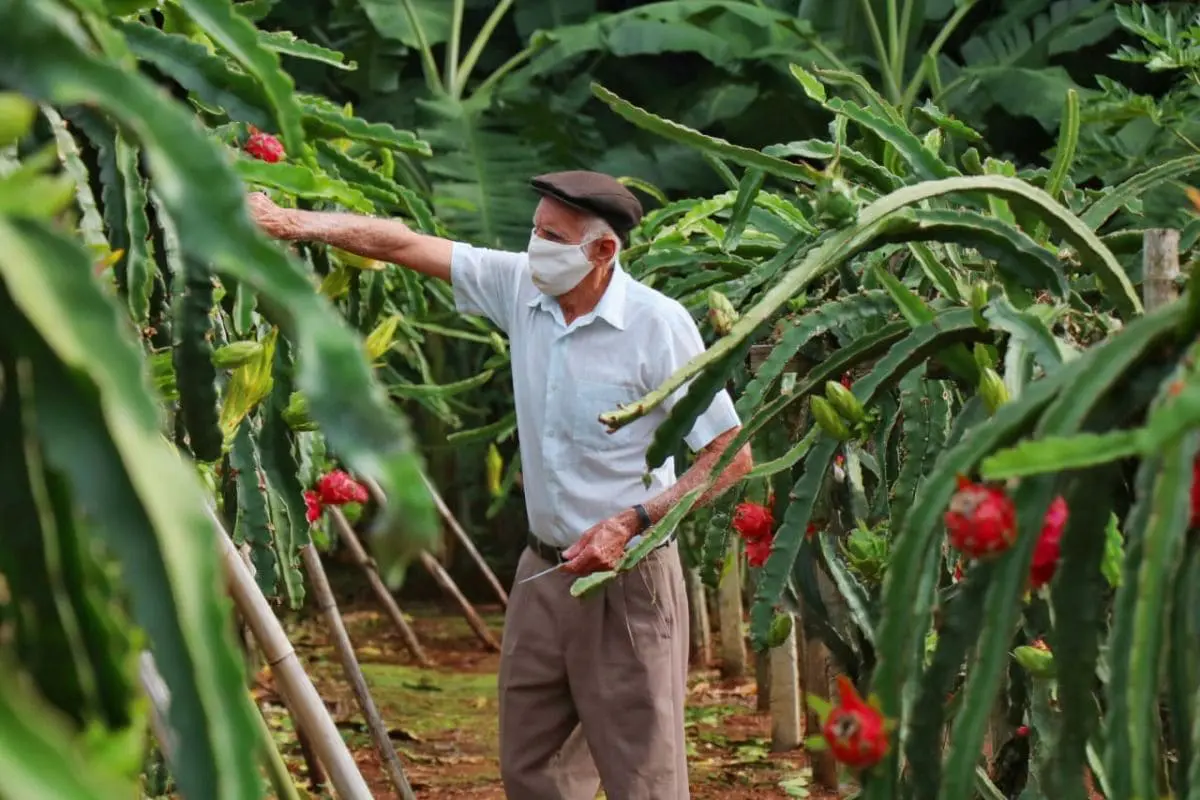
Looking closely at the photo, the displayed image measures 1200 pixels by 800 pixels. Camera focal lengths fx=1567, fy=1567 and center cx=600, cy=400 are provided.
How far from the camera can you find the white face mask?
2689 mm

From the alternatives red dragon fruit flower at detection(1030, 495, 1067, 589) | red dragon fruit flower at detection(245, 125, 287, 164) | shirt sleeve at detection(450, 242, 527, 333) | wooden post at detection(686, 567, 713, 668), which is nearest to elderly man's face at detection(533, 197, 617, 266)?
shirt sleeve at detection(450, 242, 527, 333)

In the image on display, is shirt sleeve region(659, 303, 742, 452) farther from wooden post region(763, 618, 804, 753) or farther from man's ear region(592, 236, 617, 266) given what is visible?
wooden post region(763, 618, 804, 753)

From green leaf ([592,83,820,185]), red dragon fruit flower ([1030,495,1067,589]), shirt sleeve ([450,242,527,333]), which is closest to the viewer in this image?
red dragon fruit flower ([1030,495,1067,589])

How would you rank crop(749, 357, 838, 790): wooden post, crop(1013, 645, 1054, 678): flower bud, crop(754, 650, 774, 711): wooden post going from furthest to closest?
crop(754, 650, 774, 711): wooden post < crop(749, 357, 838, 790): wooden post < crop(1013, 645, 1054, 678): flower bud

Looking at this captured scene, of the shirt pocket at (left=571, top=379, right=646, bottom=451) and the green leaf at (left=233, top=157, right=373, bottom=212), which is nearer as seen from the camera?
the green leaf at (left=233, top=157, right=373, bottom=212)

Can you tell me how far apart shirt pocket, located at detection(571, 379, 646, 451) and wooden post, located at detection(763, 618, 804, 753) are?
174cm

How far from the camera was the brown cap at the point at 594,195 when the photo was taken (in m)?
2.69

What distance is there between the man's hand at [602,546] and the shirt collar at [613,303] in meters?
0.37

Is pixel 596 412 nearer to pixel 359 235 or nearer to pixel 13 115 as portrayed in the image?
pixel 359 235

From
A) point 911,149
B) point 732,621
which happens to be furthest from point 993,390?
point 732,621

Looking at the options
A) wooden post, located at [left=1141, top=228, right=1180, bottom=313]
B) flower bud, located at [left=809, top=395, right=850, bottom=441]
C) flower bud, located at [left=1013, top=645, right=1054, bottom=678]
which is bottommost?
flower bud, located at [left=1013, top=645, right=1054, bottom=678]

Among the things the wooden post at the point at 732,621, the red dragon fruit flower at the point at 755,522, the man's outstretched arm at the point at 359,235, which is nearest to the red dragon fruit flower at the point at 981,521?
the red dragon fruit flower at the point at 755,522

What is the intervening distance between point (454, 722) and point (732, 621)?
0.95m

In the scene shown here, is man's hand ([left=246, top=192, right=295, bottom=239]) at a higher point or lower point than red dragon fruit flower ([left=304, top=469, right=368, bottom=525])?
higher
